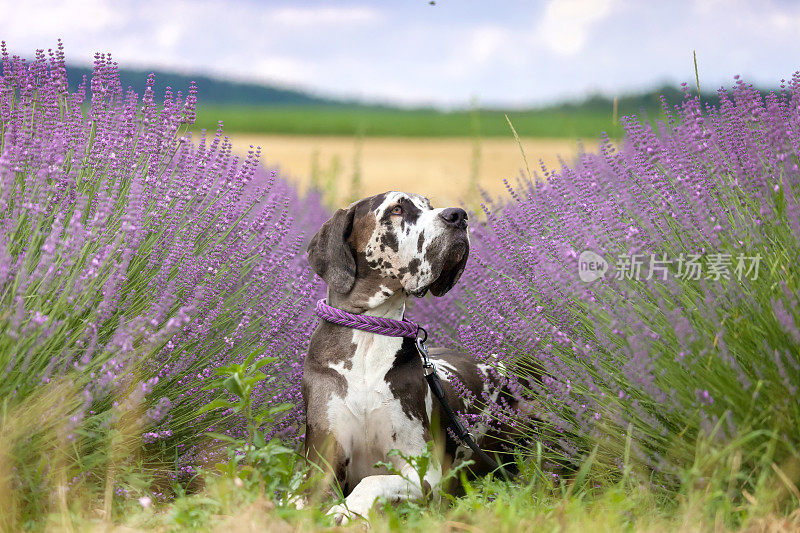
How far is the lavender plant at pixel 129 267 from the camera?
8.84ft

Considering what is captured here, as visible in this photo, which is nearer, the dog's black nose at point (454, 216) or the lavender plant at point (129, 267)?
the lavender plant at point (129, 267)

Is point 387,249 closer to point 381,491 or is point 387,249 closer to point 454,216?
point 454,216

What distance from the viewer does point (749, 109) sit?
123 inches

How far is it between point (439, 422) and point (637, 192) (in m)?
1.19

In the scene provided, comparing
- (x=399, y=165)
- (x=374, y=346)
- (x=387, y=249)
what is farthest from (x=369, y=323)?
(x=399, y=165)

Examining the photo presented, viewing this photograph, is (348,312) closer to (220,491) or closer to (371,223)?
(371,223)

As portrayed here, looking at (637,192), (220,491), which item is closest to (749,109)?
(637,192)

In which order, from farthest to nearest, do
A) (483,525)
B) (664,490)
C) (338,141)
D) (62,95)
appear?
(338,141), (62,95), (664,490), (483,525)

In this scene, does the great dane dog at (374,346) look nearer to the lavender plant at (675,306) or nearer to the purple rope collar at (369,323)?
the purple rope collar at (369,323)

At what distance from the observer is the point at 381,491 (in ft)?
9.36

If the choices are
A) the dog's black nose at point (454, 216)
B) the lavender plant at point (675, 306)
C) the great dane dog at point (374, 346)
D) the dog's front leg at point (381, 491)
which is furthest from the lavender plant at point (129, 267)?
the lavender plant at point (675, 306)

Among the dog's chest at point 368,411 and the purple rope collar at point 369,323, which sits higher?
the purple rope collar at point 369,323

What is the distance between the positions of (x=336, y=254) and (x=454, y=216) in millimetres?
471

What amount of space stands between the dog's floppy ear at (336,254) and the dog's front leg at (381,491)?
711 millimetres
